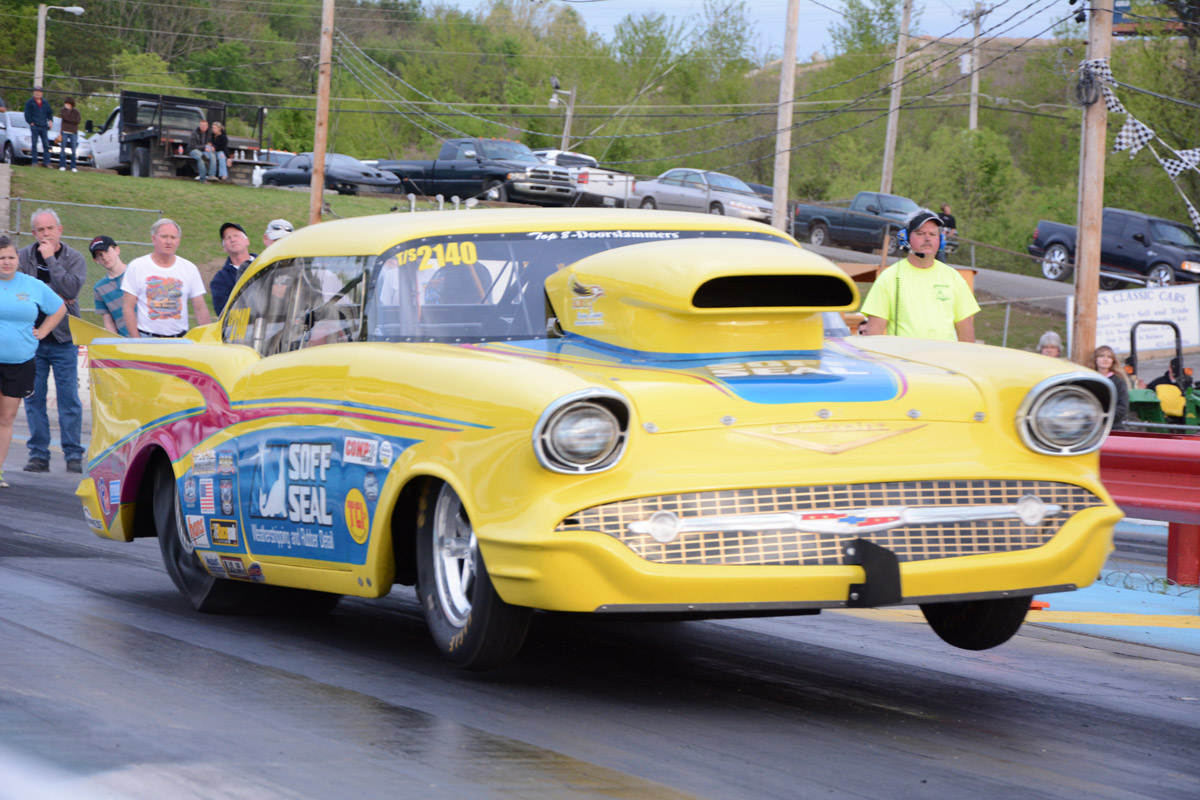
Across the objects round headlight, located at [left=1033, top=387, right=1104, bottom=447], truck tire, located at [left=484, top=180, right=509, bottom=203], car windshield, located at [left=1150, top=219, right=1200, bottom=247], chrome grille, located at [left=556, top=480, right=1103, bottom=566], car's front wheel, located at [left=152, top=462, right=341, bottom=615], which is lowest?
car's front wheel, located at [left=152, top=462, right=341, bottom=615]

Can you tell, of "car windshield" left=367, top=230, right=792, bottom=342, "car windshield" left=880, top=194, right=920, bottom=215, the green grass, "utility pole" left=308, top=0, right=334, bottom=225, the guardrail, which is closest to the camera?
"car windshield" left=367, top=230, right=792, bottom=342

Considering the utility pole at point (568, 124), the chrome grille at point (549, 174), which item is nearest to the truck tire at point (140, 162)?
the chrome grille at point (549, 174)

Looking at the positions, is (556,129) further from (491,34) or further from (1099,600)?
(1099,600)

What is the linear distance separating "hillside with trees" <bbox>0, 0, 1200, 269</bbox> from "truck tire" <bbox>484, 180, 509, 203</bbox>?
12.9m

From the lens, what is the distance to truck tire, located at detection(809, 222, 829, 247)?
39688mm

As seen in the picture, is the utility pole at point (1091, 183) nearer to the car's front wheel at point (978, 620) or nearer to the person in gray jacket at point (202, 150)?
the car's front wheel at point (978, 620)

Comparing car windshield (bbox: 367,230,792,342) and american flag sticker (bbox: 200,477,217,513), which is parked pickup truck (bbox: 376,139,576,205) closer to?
american flag sticker (bbox: 200,477,217,513)

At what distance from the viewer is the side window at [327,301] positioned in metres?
5.65

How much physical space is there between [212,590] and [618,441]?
265 centimetres

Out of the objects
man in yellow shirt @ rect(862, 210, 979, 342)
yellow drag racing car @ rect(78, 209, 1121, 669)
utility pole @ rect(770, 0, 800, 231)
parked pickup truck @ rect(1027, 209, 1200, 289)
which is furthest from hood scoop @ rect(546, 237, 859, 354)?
parked pickup truck @ rect(1027, 209, 1200, 289)

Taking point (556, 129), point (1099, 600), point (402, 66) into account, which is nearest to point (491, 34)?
point (402, 66)

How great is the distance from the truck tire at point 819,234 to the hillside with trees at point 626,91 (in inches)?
416

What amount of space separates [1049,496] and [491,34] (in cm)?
8739

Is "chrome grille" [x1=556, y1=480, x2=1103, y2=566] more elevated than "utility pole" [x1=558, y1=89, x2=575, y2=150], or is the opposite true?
"utility pole" [x1=558, y1=89, x2=575, y2=150]
